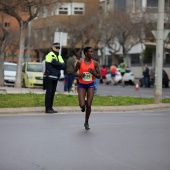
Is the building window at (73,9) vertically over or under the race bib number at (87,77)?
over

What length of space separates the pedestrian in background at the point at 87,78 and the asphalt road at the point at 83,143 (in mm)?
Result: 572

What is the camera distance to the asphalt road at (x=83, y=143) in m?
9.83

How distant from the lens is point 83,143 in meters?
12.2

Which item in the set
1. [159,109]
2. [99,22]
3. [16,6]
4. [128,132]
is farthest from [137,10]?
[128,132]

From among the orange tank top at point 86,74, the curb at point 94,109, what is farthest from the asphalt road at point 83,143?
the curb at point 94,109

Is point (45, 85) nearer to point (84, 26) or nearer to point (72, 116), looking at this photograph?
point (72, 116)

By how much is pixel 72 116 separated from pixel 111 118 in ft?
4.00

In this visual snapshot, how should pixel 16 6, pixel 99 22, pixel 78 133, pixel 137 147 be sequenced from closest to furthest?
pixel 137 147 < pixel 78 133 < pixel 16 6 < pixel 99 22

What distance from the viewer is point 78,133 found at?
46.0 ft

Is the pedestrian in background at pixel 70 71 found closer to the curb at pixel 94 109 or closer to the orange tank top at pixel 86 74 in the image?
the curb at pixel 94 109

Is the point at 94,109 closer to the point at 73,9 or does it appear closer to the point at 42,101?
the point at 42,101

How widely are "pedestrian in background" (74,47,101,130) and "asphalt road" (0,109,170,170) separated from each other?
572 mm

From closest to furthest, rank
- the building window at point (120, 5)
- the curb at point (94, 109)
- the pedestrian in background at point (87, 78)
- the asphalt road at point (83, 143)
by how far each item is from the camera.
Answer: the asphalt road at point (83, 143) < the pedestrian in background at point (87, 78) < the curb at point (94, 109) < the building window at point (120, 5)

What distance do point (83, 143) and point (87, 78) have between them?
316cm
